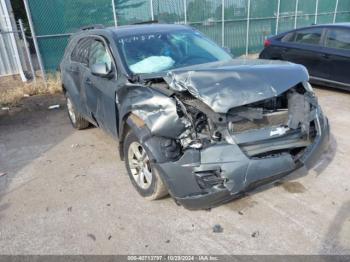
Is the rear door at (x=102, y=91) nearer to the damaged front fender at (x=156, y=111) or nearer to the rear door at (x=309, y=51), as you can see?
the damaged front fender at (x=156, y=111)

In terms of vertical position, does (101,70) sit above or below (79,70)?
above

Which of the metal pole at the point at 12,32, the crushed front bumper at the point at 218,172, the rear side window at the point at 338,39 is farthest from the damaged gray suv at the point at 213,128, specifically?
the metal pole at the point at 12,32

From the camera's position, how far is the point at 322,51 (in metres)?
7.08

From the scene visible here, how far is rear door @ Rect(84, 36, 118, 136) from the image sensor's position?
3729mm

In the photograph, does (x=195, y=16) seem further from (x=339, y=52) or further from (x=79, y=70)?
(x=79, y=70)

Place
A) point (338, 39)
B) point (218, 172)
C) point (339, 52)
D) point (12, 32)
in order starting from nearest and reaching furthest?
point (218, 172) → point (339, 52) → point (338, 39) → point (12, 32)

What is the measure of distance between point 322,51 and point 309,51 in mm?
350

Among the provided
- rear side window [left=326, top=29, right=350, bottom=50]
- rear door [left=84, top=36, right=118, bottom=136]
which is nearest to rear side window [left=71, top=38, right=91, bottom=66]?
rear door [left=84, top=36, right=118, bottom=136]

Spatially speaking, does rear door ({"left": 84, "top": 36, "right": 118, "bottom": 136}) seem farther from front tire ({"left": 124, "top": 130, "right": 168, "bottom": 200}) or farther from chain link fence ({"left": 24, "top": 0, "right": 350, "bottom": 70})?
chain link fence ({"left": 24, "top": 0, "right": 350, "bottom": 70})

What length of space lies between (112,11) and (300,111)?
814 centimetres

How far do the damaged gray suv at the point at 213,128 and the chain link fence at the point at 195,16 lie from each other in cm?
628

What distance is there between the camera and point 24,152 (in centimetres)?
498

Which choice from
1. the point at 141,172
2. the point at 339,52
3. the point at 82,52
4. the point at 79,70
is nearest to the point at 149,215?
the point at 141,172

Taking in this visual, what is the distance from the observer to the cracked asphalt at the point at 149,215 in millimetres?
2680
